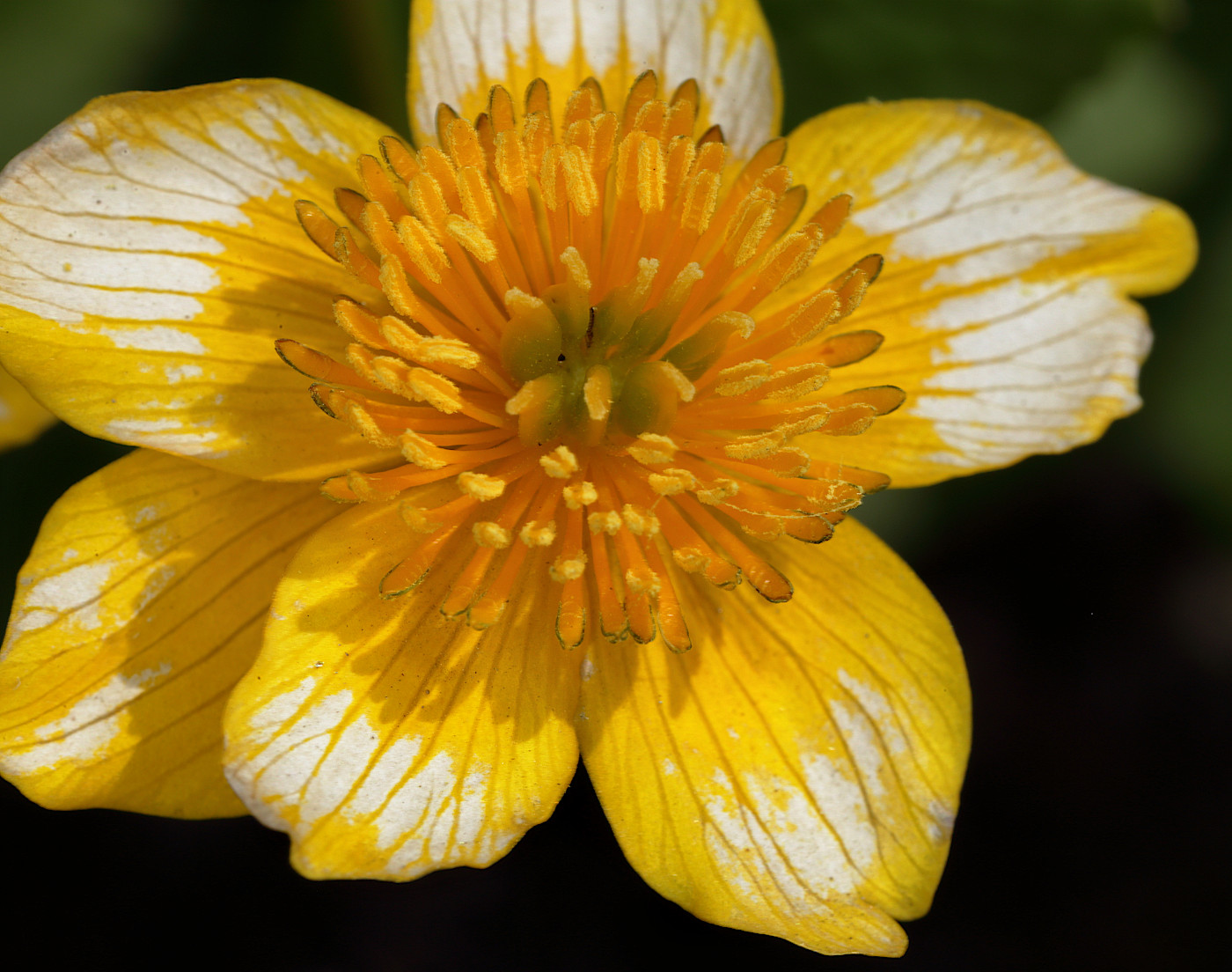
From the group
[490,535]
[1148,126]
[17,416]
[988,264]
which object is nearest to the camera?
[490,535]

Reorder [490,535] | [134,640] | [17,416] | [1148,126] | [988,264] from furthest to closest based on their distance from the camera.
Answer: [1148,126] < [17,416] < [988,264] < [134,640] < [490,535]

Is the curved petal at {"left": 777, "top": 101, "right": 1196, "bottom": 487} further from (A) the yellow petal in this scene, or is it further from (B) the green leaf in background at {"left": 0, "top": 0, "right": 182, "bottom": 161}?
(B) the green leaf in background at {"left": 0, "top": 0, "right": 182, "bottom": 161}

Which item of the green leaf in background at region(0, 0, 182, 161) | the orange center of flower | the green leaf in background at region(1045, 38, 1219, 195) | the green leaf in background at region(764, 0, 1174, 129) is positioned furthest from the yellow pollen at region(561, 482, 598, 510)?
the green leaf in background at region(1045, 38, 1219, 195)

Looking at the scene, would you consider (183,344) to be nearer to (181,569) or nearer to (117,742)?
(181,569)

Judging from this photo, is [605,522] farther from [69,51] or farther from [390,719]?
[69,51]

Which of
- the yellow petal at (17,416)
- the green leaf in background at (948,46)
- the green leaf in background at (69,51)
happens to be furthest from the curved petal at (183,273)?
the green leaf in background at (948,46)

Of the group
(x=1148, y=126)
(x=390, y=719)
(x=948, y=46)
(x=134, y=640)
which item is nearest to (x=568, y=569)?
(x=390, y=719)

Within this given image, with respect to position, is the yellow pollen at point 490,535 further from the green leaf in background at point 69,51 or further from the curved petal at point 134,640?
the green leaf in background at point 69,51
